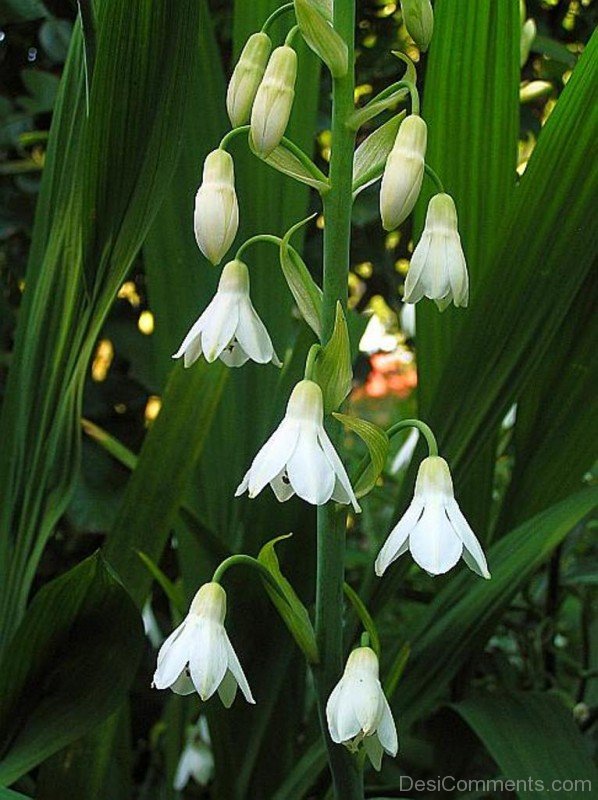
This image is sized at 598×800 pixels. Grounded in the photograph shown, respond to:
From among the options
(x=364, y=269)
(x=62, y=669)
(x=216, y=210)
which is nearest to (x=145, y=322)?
(x=364, y=269)

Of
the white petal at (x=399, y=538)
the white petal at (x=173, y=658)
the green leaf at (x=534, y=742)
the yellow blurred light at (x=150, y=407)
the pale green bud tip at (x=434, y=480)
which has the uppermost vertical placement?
the pale green bud tip at (x=434, y=480)

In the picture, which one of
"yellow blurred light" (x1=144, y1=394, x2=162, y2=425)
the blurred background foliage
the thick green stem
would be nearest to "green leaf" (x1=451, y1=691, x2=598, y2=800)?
the blurred background foliage

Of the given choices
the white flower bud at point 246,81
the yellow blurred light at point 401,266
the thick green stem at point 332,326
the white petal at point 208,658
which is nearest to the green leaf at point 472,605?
the thick green stem at point 332,326

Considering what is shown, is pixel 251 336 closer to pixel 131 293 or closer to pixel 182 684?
pixel 182 684

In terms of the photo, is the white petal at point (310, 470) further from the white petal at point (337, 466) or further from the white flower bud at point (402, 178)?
the white flower bud at point (402, 178)

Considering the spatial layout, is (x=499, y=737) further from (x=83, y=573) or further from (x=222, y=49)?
(x=222, y=49)
